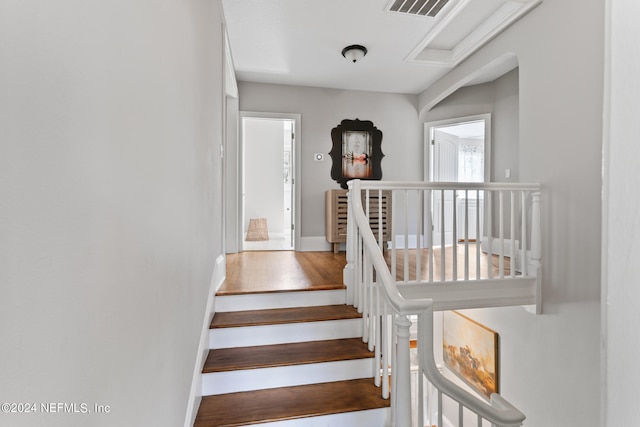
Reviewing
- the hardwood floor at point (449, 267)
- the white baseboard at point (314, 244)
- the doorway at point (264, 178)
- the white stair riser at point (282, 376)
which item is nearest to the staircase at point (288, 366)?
the white stair riser at point (282, 376)

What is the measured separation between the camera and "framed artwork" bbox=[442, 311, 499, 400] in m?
3.14

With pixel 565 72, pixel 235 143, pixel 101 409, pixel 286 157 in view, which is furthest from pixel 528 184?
pixel 286 157

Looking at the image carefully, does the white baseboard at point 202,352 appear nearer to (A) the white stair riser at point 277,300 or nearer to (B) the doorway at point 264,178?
(A) the white stair riser at point 277,300

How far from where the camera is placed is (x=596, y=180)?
216 cm

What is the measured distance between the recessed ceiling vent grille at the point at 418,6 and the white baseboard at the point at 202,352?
272 centimetres

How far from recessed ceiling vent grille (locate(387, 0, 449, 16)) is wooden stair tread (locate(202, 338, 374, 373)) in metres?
2.85

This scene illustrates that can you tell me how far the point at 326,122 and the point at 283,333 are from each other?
3.26 meters

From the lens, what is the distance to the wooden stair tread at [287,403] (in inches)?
63.7

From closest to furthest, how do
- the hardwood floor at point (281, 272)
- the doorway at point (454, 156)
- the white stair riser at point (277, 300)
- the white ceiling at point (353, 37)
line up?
the white stair riser at point (277, 300), the hardwood floor at point (281, 272), the white ceiling at point (353, 37), the doorway at point (454, 156)

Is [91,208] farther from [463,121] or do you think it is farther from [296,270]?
[463,121]

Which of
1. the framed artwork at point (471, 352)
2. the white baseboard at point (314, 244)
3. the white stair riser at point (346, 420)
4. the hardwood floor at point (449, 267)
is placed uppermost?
the white baseboard at point (314, 244)

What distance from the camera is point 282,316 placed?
2234 millimetres

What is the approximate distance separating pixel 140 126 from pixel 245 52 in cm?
308

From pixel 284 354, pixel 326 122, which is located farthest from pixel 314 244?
pixel 284 354
